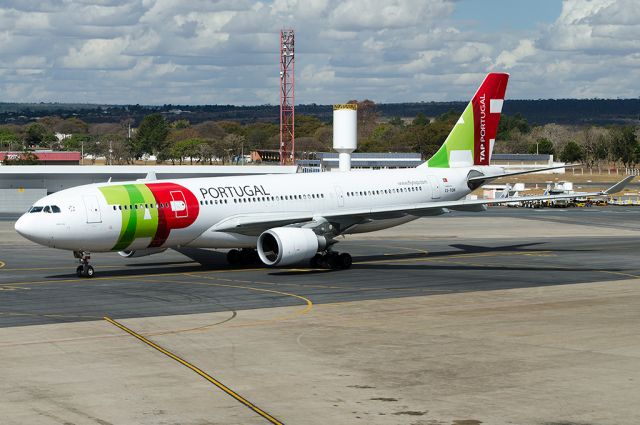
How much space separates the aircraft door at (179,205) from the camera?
49.0m

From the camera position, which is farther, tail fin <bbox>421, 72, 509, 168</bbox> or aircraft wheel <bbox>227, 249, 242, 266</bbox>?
tail fin <bbox>421, 72, 509, 168</bbox>

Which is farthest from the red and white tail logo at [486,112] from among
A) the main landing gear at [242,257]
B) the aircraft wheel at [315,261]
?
the main landing gear at [242,257]

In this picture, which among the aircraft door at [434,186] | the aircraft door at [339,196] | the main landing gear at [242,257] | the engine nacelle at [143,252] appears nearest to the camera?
the engine nacelle at [143,252]

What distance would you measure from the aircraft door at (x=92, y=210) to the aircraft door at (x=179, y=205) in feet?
12.4

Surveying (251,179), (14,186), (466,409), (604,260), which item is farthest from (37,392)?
(14,186)

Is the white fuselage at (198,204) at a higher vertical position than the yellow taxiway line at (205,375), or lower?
higher

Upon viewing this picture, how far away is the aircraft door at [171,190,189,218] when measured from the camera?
161 ft

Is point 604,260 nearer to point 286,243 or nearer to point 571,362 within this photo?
point 286,243

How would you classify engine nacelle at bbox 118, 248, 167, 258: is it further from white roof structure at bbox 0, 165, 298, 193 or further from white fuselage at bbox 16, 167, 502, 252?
white roof structure at bbox 0, 165, 298, 193

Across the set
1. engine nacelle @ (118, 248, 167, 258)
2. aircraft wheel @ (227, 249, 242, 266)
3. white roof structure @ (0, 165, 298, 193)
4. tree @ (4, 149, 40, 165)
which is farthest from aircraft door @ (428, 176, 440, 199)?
tree @ (4, 149, 40, 165)

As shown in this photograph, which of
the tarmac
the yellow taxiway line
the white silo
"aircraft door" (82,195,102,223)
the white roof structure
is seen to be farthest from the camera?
the white roof structure

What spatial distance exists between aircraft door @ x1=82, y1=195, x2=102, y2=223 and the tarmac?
305 cm

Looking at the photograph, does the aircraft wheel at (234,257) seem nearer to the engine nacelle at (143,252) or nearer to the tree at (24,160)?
the engine nacelle at (143,252)

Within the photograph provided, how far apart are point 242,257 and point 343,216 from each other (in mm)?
6285
